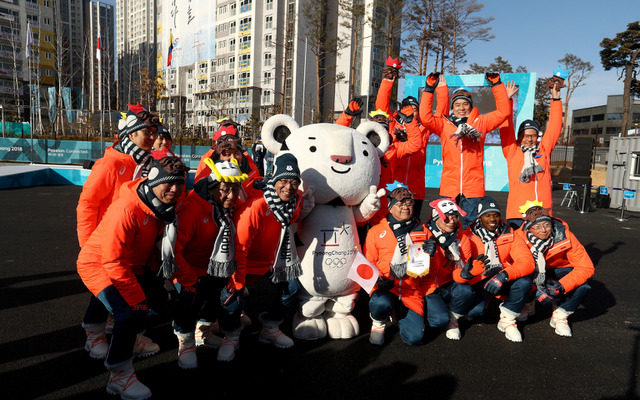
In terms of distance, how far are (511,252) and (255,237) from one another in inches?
93.8

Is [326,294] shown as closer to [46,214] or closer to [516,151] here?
[516,151]

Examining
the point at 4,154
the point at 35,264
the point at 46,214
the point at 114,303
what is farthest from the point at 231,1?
the point at 114,303

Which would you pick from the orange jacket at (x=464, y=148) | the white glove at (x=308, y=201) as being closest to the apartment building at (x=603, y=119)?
the orange jacket at (x=464, y=148)

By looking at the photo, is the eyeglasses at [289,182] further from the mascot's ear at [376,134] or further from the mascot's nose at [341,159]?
the mascot's ear at [376,134]

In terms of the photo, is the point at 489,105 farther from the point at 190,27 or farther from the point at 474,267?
the point at 190,27

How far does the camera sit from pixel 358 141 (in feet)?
12.4

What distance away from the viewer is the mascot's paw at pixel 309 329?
3.55 m

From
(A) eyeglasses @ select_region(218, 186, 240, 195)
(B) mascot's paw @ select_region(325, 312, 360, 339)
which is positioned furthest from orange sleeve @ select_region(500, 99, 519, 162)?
(A) eyeglasses @ select_region(218, 186, 240, 195)

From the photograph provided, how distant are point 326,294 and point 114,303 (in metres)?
1.72

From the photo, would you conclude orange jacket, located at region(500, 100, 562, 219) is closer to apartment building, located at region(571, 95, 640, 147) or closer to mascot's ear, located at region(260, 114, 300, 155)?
mascot's ear, located at region(260, 114, 300, 155)

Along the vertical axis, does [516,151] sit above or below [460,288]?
above

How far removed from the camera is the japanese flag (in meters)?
3.40

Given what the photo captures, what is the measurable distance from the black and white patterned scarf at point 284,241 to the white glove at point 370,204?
73 cm

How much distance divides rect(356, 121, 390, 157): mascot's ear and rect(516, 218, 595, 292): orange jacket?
5.06ft
